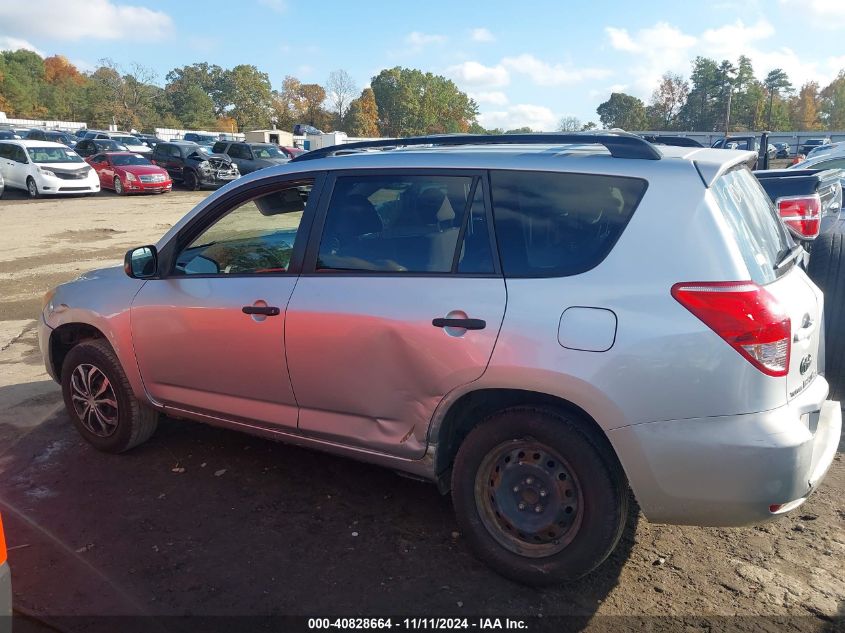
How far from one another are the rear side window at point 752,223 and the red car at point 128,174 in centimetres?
2448

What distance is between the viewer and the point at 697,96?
373 ft

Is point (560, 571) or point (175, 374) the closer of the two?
point (560, 571)

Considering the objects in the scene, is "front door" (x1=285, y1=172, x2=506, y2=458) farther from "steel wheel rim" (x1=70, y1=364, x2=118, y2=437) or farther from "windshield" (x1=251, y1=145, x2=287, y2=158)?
"windshield" (x1=251, y1=145, x2=287, y2=158)

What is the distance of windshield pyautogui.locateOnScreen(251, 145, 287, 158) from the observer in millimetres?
28594

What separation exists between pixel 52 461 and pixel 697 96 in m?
125

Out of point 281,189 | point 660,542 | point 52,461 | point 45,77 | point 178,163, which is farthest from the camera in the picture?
point 45,77

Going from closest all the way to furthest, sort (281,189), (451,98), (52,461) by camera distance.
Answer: (281,189) → (52,461) → (451,98)

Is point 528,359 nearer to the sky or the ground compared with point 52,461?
nearer to the sky

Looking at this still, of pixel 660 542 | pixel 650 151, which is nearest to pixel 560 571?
pixel 660 542

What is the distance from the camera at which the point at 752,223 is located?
3.05 metres

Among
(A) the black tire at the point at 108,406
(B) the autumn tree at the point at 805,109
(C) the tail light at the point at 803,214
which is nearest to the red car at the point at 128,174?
(A) the black tire at the point at 108,406

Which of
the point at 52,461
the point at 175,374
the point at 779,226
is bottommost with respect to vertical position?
the point at 52,461

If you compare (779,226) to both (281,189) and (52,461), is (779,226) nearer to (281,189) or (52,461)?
(281,189)

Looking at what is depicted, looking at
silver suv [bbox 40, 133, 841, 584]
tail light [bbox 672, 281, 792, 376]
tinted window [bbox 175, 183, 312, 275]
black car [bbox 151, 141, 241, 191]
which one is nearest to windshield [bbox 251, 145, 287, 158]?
black car [bbox 151, 141, 241, 191]
